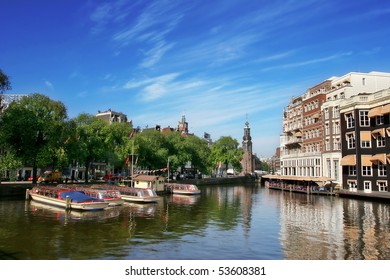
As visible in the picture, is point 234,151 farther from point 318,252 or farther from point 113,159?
point 318,252

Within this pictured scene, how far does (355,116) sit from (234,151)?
80435 millimetres

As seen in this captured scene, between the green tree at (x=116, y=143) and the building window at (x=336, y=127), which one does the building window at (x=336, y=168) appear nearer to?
the building window at (x=336, y=127)

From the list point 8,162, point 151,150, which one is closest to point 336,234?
point 8,162

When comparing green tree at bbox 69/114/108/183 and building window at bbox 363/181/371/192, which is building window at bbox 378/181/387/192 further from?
green tree at bbox 69/114/108/183

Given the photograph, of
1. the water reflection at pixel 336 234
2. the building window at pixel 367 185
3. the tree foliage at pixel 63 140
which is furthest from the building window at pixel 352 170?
the tree foliage at pixel 63 140

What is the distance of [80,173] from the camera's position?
112 m

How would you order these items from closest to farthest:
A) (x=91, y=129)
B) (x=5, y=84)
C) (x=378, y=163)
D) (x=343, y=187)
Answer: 1. (x=5, y=84)
2. (x=378, y=163)
3. (x=343, y=187)
4. (x=91, y=129)

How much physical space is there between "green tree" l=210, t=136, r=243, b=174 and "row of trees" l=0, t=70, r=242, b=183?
3722 centimetres

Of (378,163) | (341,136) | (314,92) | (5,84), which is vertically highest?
(314,92)

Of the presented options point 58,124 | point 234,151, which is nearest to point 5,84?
point 58,124

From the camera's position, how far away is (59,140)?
6712 centimetres

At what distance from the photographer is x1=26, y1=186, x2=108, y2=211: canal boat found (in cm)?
4262

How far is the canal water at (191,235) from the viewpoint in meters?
22.9

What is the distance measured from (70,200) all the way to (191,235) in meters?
21.4
